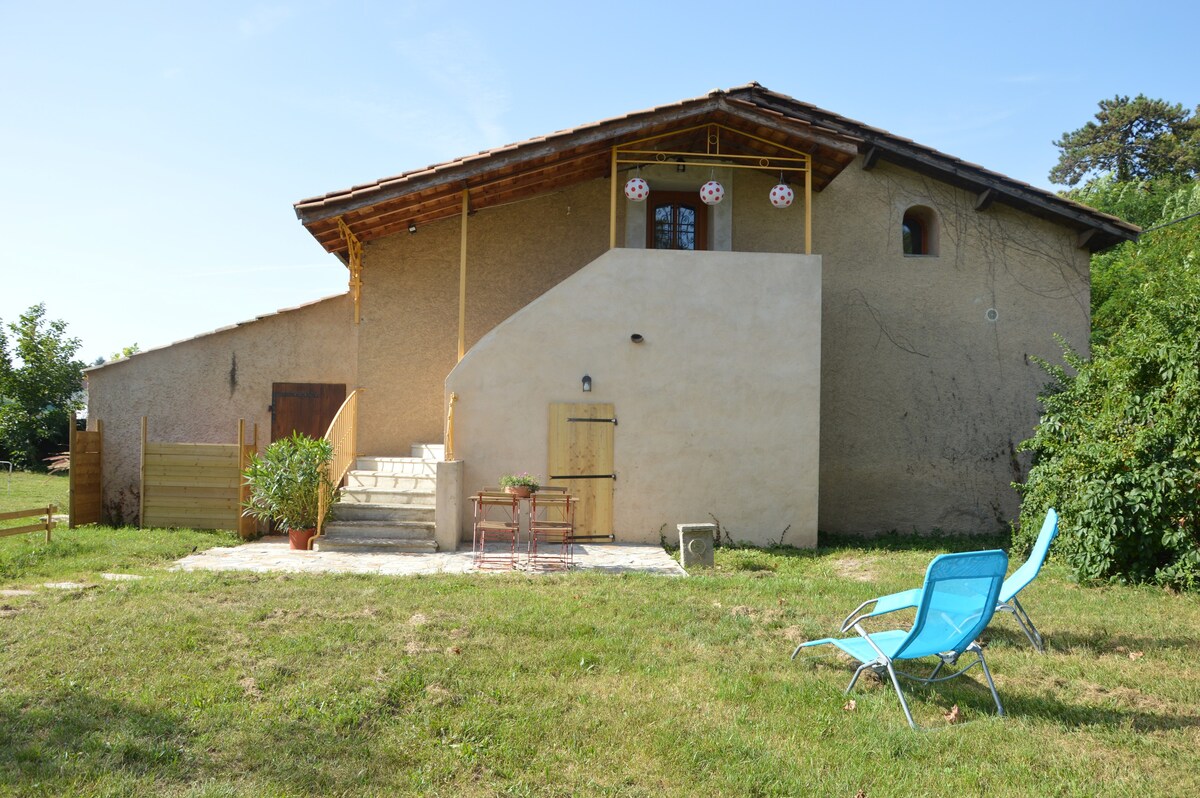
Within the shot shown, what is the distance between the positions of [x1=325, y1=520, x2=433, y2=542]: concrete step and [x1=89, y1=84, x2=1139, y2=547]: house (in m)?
0.73

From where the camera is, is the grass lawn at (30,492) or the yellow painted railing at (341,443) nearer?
the yellow painted railing at (341,443)

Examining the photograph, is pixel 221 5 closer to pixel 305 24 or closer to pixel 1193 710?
pixel 305 24

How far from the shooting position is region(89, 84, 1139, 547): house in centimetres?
1107

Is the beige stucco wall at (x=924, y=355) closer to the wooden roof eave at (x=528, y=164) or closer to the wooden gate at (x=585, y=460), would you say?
the wooden roof eave at (x=528, y=164)

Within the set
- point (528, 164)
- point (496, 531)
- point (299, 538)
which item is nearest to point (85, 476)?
point (299, 538)

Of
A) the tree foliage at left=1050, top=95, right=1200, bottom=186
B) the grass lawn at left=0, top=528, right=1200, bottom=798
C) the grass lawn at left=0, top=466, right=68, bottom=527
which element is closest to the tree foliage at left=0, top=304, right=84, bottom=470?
the grass lawn at left=0, top=466, right=68, bottom=527

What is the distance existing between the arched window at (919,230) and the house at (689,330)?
1.5 inches

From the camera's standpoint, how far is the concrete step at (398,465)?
→ 1135cm

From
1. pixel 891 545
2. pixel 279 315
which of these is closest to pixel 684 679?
pixel 891 545

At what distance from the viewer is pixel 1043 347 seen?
534 inches

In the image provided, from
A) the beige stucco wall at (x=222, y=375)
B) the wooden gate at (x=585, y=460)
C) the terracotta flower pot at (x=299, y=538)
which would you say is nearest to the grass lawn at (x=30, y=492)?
the beige stucco wall at (x=222, y=375)

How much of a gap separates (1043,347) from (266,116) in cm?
1270

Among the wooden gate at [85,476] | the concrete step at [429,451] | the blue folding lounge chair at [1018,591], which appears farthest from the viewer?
the concrete step at [429,451]

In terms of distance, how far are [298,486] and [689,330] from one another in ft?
18.2
